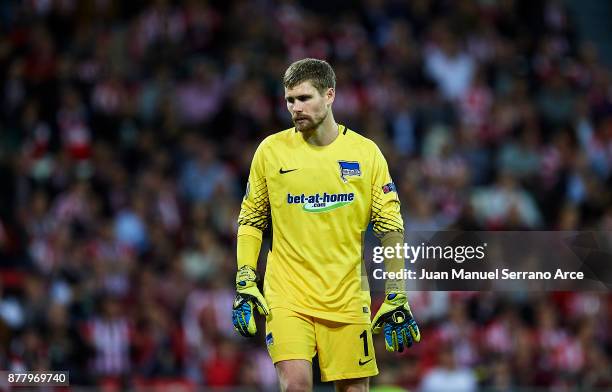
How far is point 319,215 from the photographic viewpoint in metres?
7.52

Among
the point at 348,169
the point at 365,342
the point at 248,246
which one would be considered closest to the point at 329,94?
the point at 348,169

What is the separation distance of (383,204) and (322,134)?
587 mm

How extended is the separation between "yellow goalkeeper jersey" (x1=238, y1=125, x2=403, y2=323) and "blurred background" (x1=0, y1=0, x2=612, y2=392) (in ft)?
14.5

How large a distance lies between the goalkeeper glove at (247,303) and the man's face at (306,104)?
0.98 meters

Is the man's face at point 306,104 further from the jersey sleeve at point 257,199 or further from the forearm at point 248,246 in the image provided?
the forearm at point 248,246

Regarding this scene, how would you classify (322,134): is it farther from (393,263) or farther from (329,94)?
(393,263)

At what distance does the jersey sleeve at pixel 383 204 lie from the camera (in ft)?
24.9

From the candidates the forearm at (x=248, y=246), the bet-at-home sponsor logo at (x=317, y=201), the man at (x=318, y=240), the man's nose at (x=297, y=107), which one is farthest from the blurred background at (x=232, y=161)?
the man's nose at (x=297, y=107)

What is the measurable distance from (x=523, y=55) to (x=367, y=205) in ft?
36.1

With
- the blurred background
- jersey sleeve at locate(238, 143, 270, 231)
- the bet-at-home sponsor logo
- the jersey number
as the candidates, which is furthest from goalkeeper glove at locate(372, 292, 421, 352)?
the blurred background

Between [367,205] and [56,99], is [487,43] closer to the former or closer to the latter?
[56,99]

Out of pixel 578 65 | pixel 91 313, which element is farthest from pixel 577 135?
pixel 91 313

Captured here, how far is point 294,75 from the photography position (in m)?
7.41

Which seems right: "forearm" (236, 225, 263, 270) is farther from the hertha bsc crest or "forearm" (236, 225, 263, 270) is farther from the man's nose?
the man's nose
